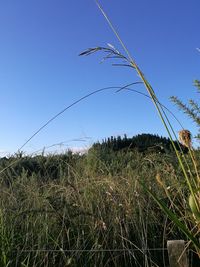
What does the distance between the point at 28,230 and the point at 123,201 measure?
1.00m

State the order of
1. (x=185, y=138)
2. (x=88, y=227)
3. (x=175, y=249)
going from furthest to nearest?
(x=88, y=227) < (x=175, y=249) < (x=185, y=138)

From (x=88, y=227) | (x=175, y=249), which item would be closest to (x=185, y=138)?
(x=175, y=249)

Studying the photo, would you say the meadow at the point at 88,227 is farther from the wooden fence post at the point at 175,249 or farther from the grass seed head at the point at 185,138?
the grass seed head at the point at 185,138

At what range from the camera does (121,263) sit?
3.77m

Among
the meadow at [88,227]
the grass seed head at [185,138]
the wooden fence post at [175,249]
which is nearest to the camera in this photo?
the grass seed head at [185,138]

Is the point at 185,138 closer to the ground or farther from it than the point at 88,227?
farther from it

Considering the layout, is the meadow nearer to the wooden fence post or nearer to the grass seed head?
the wooden fence post

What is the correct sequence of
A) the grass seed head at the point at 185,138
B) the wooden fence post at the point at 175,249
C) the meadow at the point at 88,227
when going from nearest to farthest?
1. the grass seed head at the point at 185,138
2. the wooden fence post at the point at 175,249
3. the meadow at the point at 88,227

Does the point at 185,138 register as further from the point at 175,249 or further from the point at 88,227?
the point at 88,227

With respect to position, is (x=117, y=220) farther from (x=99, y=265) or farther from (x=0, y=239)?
(x=0, y=239)

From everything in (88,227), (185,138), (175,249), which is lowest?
(175,249)

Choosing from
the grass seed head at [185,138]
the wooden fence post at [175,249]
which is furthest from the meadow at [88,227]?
the grass seed head at [185,138]

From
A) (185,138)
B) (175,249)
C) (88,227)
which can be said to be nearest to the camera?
(185,138)

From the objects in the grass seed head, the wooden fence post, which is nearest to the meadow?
the wooden fence post
